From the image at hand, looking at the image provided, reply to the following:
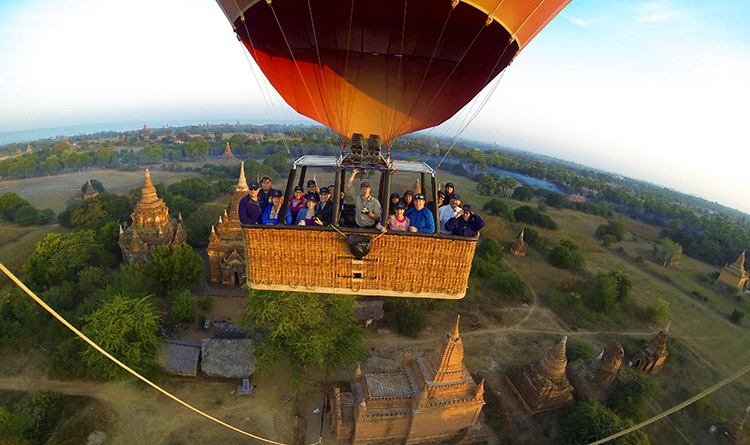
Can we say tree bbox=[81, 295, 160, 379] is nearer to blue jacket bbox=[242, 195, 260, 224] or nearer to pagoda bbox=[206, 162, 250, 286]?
pagoda bbox=[206, 162, 250, 286]

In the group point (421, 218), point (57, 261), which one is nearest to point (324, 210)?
point (421, 218)

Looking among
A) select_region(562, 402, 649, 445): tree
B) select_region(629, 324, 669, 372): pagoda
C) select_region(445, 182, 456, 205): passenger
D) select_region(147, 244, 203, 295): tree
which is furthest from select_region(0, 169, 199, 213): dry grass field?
select_region(629, 324, 669, 372): pagoda

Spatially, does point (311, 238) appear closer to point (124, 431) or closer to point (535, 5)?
point (535, 5)

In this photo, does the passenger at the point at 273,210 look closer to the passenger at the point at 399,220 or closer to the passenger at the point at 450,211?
the passenger at the point at 399,220

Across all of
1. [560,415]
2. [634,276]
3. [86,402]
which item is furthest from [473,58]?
[634,276]

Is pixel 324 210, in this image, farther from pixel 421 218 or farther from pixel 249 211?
pixel 421 218

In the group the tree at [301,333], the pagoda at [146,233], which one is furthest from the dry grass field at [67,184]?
the tree at [301,333]
